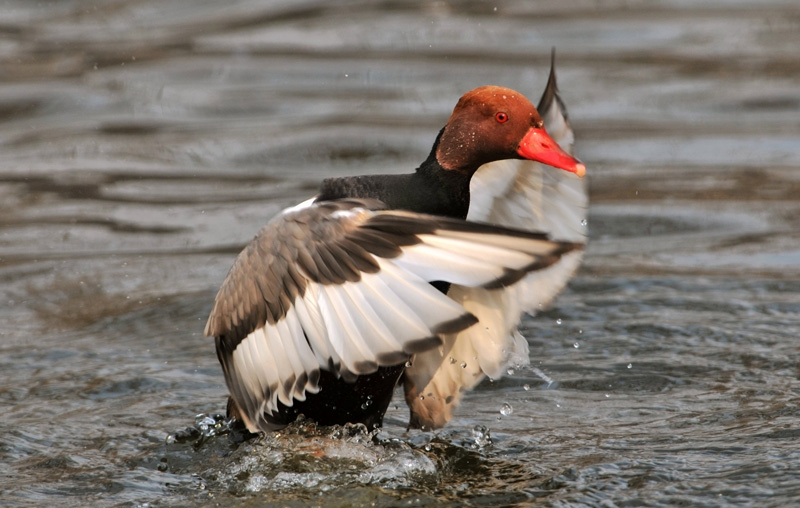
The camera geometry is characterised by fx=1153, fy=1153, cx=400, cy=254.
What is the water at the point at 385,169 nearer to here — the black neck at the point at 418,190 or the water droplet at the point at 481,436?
the water droplet at the point at 481,436

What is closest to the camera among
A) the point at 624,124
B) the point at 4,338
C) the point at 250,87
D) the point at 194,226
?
the point at 4,338

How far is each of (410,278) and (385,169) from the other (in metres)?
4.87

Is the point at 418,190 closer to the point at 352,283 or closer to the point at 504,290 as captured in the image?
the point at 504,290

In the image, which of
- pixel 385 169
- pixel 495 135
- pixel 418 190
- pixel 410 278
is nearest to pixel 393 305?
pixel 410 278

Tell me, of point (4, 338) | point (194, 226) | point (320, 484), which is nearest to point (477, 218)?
point (320, 484)

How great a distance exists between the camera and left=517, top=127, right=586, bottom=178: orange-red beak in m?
3.96

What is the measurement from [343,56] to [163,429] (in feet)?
20.9

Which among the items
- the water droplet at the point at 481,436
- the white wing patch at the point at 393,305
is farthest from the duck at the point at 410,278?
the water droplet at the point at 481,436

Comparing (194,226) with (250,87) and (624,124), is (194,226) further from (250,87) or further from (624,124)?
(624,124)

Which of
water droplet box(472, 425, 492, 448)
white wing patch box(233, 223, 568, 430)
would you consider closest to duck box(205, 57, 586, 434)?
white wing patch box(233, 223, 568, 430)

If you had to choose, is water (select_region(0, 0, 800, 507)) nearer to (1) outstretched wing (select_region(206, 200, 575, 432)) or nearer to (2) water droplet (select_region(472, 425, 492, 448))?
(2) water droplet (select_region(472, 425, 492, 448))

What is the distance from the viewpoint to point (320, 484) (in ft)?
13.0

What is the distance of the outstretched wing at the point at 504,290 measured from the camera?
408cm

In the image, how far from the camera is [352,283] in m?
3.33
